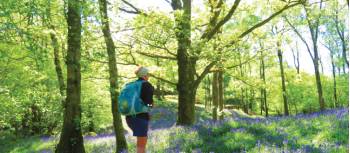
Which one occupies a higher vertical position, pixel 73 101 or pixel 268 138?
pixel 73 101

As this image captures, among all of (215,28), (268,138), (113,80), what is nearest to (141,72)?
(268,138)

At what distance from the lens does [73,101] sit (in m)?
12.3

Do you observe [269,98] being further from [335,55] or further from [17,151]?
[17,151]

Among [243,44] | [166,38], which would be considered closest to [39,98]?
[166,38]

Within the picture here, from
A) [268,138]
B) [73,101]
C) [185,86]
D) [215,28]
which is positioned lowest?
[268,138]

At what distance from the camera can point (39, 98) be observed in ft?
66.0

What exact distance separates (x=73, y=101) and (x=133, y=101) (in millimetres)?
5125

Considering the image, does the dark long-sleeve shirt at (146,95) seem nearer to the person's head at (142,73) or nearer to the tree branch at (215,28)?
the person's head at (142,73)

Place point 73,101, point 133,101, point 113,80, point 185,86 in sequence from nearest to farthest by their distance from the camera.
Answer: point 133,101 < point 113,80 < point 73,101 < point 185,86

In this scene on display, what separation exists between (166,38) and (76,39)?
13.0 feet

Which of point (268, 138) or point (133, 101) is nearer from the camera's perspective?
point (133, 101)

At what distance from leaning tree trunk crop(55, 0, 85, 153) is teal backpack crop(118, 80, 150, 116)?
14.4ft

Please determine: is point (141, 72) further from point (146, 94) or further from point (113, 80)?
point (113, 80)

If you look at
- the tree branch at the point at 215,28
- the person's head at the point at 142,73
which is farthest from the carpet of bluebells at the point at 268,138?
the tree branch at the point at 215,28
